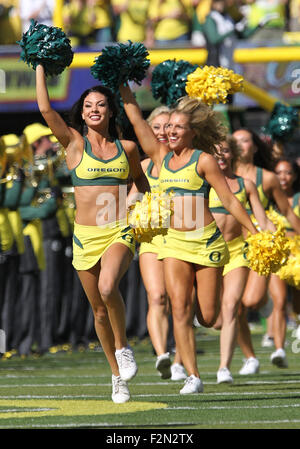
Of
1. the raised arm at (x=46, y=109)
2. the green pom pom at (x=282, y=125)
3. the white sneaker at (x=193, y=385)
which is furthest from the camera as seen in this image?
the green pom pom at (x=282, y=125)

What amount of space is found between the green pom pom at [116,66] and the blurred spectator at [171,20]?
8.96m

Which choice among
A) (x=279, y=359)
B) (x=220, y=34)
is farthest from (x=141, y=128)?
(x=220, y=34)

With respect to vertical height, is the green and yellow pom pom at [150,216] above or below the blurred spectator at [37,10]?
below

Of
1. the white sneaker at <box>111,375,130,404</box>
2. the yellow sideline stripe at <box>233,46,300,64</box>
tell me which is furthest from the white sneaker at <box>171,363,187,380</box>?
the yellow sideline stripe at <box>233,46,300,64</box>

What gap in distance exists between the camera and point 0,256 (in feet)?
44.2

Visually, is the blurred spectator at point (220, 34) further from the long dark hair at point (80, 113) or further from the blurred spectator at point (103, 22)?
the long dark hair at point (80, 113)

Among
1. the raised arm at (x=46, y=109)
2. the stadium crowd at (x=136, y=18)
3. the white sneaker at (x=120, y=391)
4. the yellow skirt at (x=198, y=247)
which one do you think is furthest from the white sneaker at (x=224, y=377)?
the stadium crowd at (x=136, y=18)

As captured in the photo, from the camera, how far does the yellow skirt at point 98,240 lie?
8805 mm

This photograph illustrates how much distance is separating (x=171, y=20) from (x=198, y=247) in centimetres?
939

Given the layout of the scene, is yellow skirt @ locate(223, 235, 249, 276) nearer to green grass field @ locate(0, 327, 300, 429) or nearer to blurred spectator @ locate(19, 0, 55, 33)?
green grass field @ locate(0, 327, 300, 429)

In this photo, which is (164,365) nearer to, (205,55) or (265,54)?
(205,55)

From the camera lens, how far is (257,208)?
1077 centimetres

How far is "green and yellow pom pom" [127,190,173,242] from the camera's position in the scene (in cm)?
858

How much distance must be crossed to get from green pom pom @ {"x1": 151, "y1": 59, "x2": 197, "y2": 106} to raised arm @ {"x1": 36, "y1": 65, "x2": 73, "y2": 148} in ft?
6.96
